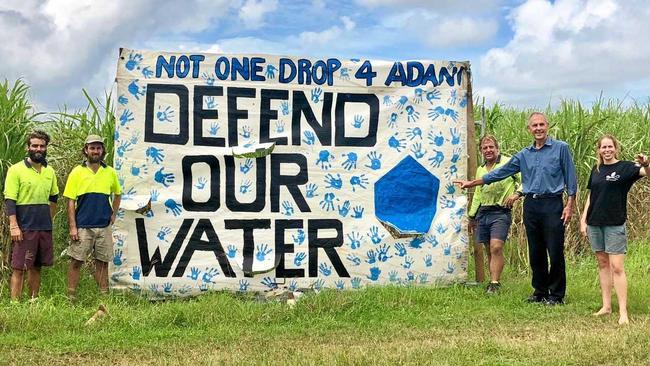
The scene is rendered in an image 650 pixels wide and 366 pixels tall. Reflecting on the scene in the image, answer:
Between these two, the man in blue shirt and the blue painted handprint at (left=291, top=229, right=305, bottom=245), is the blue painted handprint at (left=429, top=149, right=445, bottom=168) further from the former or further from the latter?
the blue painted handprint at (left=291, top=229, right=305, bottom=245)

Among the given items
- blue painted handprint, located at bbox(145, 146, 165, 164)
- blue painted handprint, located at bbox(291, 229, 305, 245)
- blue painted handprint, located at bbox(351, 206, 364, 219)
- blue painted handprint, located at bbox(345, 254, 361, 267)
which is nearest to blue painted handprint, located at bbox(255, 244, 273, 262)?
blue painted handprint, located at bbox(291, 229, 305, 245)

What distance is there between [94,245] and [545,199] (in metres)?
4.62

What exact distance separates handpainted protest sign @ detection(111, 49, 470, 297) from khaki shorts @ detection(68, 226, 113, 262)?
0.37ft

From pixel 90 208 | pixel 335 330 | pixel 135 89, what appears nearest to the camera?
pixel 335 330

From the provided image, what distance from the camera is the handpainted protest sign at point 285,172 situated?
750 centimetres

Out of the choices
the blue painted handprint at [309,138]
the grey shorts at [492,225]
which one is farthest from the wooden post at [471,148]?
the blue painted handprint at [309,138]

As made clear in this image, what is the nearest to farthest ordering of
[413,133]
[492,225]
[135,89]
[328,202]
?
[135,89], [328,202], [492,225], [413,133]

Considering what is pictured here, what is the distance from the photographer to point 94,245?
7.30 m

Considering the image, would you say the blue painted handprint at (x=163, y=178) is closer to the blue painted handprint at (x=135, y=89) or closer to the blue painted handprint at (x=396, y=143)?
the blue painted handprint at (x=135, y=89)

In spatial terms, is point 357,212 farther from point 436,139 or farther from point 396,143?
point 436,139

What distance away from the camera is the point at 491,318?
669 cm

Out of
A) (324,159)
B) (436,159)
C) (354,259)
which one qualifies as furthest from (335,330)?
(436,159)

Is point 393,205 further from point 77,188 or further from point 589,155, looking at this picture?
point 589,155

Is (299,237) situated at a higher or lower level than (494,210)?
lower
